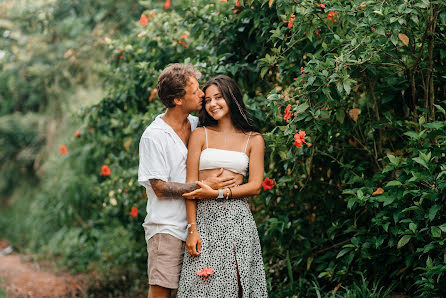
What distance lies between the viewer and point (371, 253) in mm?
3557

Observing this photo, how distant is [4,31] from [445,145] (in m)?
6.68

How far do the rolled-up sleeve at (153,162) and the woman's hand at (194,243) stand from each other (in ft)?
1.13

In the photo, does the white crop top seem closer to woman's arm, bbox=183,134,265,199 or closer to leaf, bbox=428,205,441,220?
woman's arm, bbox=183,134,265,199

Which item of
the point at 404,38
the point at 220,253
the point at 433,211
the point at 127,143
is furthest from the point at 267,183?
the point at 127,143

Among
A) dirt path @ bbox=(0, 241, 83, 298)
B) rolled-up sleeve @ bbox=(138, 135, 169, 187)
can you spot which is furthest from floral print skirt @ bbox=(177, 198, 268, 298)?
dirt path @ bbox=(0, 241, 83, 298)

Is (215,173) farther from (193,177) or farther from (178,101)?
(178,101)

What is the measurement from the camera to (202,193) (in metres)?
2.94

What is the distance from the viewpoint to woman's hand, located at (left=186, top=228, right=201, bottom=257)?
2.96 meters

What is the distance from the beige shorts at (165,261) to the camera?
3.02m

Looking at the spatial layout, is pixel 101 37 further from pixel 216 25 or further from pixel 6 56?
pixel 216 25

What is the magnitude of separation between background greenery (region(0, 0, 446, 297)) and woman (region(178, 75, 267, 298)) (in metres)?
0.25

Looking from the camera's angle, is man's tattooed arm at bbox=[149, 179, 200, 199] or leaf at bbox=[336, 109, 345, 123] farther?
leaf at bbox=[336, 109, 345, 123]

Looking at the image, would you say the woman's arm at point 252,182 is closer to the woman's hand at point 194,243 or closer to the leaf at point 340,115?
the woman's hand at point 194,243

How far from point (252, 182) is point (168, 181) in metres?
0.49
